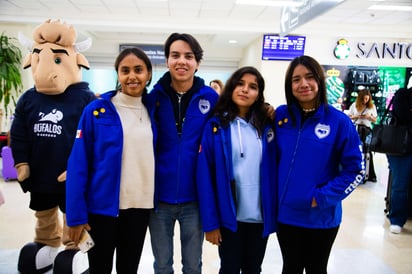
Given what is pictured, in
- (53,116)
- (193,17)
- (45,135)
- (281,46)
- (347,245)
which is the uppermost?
(193,17)

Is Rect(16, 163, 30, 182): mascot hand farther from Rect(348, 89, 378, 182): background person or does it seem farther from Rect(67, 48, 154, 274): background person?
Rect(348, 89, 378, 182): background person

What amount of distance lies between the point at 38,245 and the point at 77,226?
1.15 metres

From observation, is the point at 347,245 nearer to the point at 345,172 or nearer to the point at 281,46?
the point at 345,172

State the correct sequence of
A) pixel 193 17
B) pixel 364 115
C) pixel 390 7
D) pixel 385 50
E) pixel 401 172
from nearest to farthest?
pixel 401 172
pixel 364 115
pixel 390 7
pixel 193 17
pixel 385 50

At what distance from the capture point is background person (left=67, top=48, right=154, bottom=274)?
4.79 feet

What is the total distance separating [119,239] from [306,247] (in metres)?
0.91

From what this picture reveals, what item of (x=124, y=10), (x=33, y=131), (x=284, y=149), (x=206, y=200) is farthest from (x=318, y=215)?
(x=124, y=10)

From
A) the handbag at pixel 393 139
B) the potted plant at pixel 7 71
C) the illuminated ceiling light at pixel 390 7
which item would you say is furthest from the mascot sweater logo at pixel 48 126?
the illuminated ceiling light at pixel 390 7

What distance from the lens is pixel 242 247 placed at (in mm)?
1594

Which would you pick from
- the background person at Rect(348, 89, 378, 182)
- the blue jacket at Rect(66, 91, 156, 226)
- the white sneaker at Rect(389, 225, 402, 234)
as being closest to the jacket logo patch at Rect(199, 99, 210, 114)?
the blue jacket at Rect(66, 91, 156, 226)

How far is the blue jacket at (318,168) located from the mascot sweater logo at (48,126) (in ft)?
4.50

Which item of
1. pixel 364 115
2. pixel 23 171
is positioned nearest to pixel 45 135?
pixel 23 171

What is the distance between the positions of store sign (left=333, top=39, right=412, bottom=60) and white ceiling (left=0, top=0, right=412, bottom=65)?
0.18 metres

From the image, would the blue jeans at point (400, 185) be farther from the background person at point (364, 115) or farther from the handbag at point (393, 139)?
the background person at point (364, 115)
